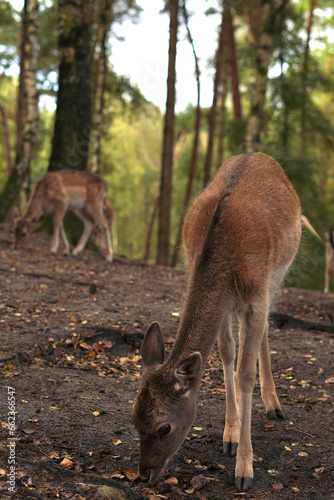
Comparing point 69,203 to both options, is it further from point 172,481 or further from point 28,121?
point 172,481

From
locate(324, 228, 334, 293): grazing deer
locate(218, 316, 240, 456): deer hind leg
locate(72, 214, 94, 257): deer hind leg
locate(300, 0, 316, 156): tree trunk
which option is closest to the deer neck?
locate(218, 316, 240, 456): deer hind leg

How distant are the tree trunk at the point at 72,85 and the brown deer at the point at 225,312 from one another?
367 inches

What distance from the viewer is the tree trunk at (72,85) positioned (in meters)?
14.0

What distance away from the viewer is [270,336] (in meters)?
8.12

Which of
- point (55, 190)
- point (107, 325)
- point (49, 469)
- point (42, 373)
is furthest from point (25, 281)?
Result: point (49, 469)

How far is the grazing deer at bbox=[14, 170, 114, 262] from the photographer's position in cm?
1359

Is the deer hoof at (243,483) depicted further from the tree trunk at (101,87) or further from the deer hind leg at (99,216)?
the tree trunk at (101,87)

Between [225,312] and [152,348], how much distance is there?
0.64 m

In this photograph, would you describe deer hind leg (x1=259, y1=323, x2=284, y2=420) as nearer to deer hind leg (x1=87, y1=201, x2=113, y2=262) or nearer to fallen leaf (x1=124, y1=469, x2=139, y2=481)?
fallen leaf (x1=124, y1=469, x2=139, y2=481)

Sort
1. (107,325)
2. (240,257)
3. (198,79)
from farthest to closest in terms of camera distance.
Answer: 1. (198,79)
2. (107,325)
3. (240,257)

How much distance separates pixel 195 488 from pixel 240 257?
1.76 m

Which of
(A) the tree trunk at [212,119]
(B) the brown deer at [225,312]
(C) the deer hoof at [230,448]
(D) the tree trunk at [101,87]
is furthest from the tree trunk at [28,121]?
(C) the deer hoof at [230,448]

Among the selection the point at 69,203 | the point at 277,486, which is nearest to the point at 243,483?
the point at 277,486

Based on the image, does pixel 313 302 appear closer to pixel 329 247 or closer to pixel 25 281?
pixel 25 281
